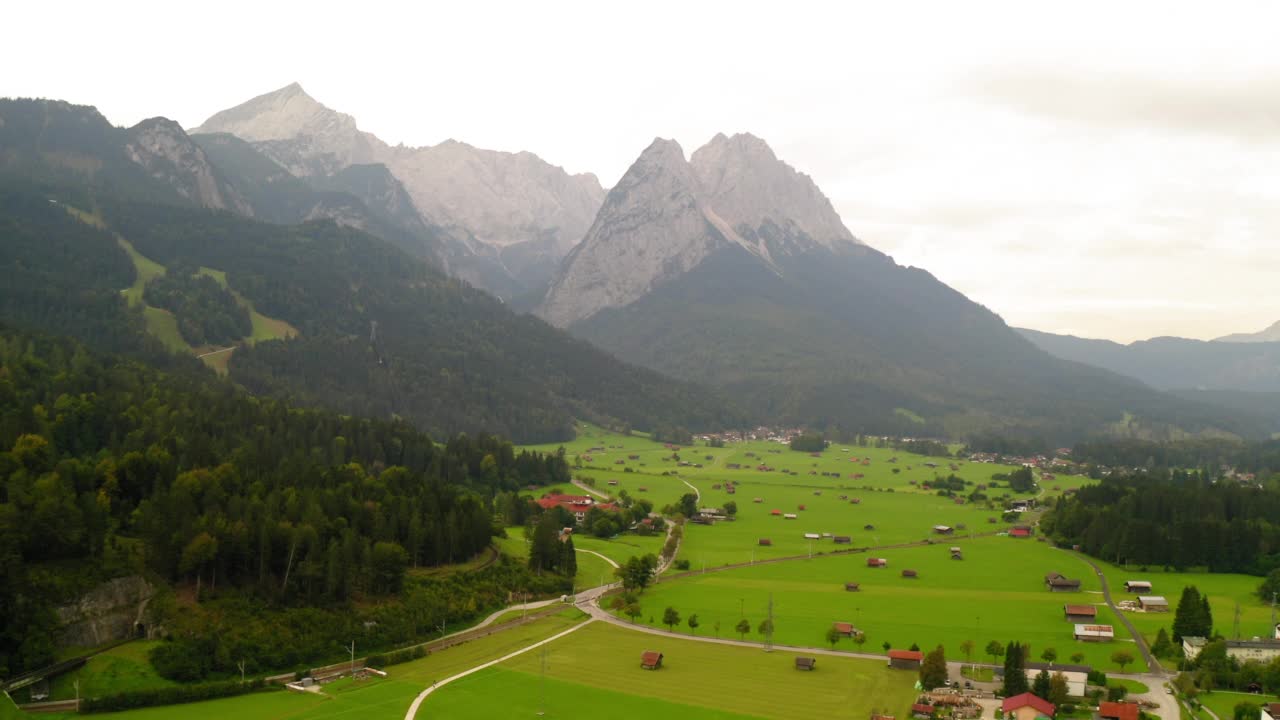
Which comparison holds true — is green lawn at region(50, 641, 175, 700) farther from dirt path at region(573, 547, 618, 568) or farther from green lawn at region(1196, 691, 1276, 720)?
green lawn at region(1196, 691, 1276, 720)

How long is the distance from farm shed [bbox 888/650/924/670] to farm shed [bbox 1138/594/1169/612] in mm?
24365

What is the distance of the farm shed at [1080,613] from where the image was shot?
72.6 metres

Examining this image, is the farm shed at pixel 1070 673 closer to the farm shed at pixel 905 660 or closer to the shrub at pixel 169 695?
the farm shed at pixel 905 660

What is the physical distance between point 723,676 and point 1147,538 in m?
53.4

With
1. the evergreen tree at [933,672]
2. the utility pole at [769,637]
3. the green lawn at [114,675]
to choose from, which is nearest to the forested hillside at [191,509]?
the green lawn at [114,675]

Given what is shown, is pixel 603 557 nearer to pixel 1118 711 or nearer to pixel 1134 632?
pixel 1134 632

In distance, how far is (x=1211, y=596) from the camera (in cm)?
8112

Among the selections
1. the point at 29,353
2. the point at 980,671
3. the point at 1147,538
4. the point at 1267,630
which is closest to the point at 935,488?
the point at 1147,538

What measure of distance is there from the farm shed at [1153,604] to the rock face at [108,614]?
6677 cm

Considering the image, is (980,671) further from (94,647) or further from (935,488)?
(935,488)

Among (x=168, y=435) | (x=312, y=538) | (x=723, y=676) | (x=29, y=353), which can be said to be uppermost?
(x=29, y=353)

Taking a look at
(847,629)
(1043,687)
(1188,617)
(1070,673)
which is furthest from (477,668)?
(1188,617)

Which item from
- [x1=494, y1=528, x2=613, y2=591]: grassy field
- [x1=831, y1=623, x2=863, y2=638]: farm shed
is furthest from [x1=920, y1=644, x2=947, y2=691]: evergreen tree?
[x1=494, y1=528, x2=613, y2=591]: grassy field

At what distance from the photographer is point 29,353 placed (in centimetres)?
11075
